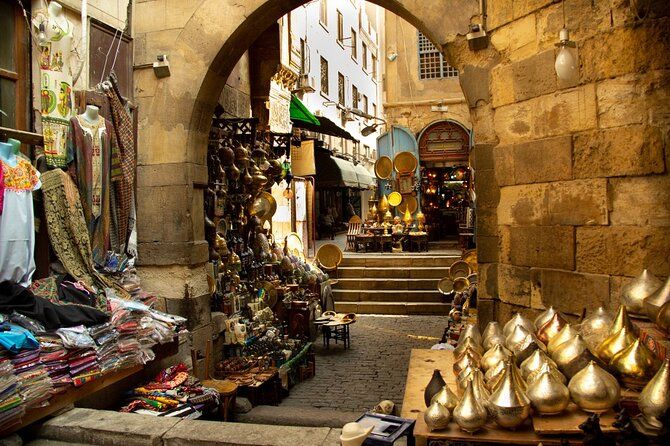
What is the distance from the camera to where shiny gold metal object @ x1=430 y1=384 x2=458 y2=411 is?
101 inches

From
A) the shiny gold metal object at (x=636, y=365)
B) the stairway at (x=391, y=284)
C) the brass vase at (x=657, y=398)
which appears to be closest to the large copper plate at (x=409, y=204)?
the stairway at (x=391, y=284)

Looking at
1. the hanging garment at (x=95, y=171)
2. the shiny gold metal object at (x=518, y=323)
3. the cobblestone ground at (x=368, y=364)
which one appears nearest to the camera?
the shiny gold metal object at (x=518, y=323)

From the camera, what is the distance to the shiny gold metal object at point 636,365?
2.46m

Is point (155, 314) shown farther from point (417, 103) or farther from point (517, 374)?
point (417, 103)

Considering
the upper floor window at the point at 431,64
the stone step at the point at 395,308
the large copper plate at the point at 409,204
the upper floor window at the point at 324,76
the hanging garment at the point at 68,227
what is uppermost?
the upper floor window at the point at 431,64

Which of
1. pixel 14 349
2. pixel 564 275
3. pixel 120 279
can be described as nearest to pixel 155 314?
pixel 120 279

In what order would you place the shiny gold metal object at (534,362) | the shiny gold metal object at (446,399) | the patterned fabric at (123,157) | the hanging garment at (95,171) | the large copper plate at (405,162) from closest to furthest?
the shiny gold metal object at (446,399)
the shiny gold metal object at (534,362)
the hanging garment at (95,171)
the patterned fabric at (123,157)
the large copper plate at (405,162)

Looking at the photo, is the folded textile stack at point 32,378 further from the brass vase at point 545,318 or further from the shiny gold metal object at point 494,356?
the brass vase at point 545,318

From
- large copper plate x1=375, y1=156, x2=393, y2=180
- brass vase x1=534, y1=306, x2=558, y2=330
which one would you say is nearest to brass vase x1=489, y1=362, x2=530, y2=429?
brass vase x1=534, y1=306, x2=558, y2=330

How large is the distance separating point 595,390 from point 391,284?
31.8 feet

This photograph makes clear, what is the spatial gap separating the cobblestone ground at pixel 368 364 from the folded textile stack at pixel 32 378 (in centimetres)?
315

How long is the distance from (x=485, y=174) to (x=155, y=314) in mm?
3349

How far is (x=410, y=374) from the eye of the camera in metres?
3.44

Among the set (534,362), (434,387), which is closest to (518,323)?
(534,362)
